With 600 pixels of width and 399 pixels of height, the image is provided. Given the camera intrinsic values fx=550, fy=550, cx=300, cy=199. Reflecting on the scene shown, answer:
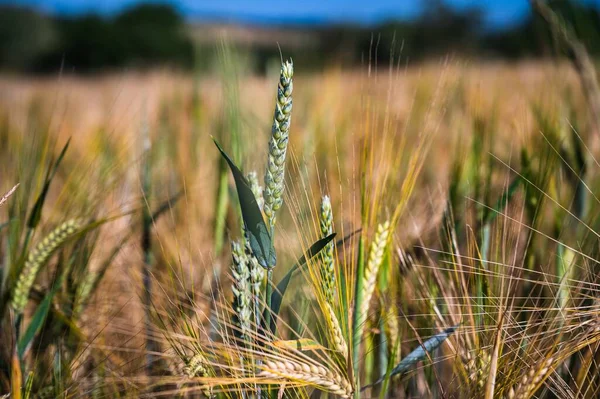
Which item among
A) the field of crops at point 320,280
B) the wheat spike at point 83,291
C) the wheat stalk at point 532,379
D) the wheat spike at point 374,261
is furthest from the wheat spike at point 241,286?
the wheat spike at point 83,291

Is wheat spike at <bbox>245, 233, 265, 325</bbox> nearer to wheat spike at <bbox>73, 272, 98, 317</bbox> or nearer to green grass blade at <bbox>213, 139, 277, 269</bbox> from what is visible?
green grass blade at <bbox>213, 139, 277, 269</bbox>

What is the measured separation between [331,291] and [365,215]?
0.12 m

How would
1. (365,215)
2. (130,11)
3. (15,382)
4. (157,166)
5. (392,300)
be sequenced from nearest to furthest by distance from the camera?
(15,382) → (365,215) → (392,300) → (157,166) → (130,11)

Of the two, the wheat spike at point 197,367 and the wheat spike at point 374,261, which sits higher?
the wheat spike at point 374,261

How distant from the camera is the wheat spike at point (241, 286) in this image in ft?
1.98

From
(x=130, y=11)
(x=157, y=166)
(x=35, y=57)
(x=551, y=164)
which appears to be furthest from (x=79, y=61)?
(x=551, y=164)

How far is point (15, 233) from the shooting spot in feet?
→ 3.04

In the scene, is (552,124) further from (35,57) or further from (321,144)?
(35,57)

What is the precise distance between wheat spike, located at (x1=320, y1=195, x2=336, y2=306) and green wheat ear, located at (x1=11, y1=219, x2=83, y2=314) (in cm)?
46

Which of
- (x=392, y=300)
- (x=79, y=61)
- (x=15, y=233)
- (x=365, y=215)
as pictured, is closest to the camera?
(x=365, y=215)

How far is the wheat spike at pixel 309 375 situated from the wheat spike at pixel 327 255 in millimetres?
80

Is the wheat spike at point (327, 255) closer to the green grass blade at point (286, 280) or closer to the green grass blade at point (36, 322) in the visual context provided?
the green grass blade at point (286, 280)

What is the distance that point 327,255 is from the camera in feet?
2.06

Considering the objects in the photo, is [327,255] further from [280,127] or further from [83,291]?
[83,291]
